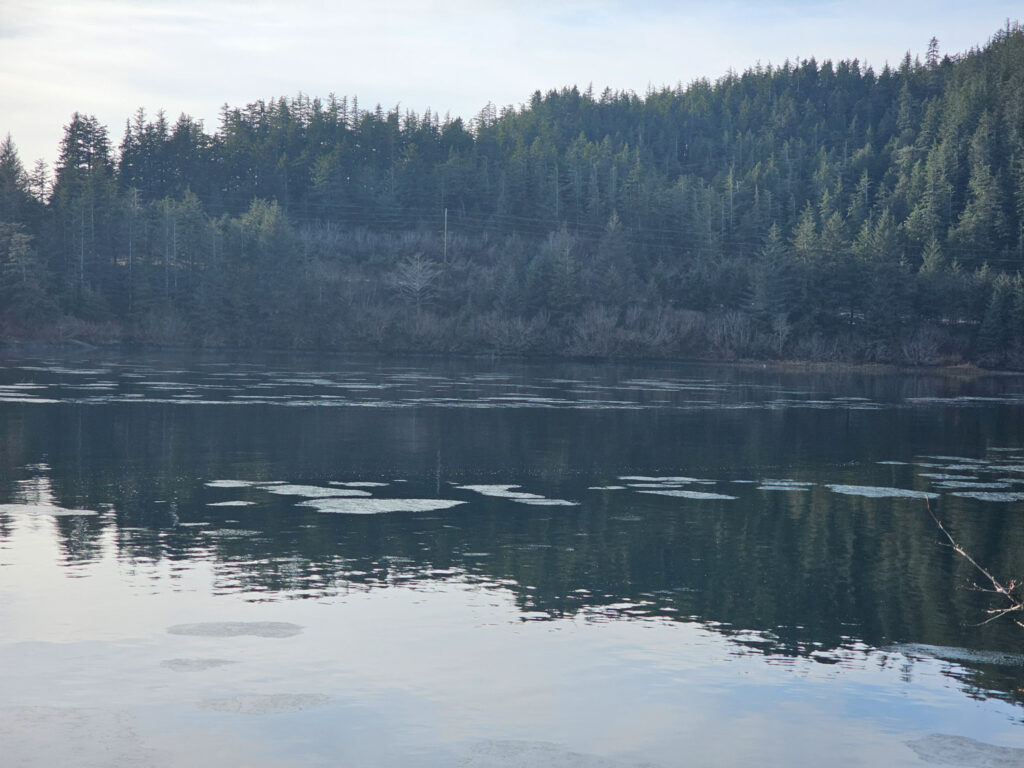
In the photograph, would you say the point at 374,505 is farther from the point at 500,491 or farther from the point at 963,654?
the point at 963,654

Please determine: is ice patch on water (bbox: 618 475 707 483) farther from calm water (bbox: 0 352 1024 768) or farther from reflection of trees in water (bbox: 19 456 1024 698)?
reflection of trees in water (bbox: 19 456 1024 698)

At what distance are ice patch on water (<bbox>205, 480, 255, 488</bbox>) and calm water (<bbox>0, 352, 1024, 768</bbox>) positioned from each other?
0.46 feet

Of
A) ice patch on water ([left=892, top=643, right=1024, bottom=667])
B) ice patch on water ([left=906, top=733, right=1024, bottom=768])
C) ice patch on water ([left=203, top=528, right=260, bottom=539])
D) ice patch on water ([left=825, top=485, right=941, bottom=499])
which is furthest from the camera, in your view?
ice patch on water ([left=825, top=485, right=941, bottom=499])

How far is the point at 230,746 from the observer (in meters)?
9.70

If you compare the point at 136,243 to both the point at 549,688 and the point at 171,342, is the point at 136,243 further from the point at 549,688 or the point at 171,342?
the point at 549,688

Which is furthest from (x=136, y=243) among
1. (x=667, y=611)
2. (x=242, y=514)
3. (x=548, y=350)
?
(x=667, y=611)

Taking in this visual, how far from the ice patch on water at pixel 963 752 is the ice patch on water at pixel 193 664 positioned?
7.24m

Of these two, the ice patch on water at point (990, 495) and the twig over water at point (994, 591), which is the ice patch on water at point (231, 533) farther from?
the ice patch on water at point (990, 495)

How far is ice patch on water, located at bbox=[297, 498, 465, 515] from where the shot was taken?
21.0 meters

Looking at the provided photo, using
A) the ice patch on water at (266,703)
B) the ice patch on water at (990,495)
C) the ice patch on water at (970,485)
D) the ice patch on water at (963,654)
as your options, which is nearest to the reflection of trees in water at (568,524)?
the ice patch on water at (963,654)

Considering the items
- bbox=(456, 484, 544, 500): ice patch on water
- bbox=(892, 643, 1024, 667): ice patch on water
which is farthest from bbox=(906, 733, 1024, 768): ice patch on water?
bbox=(456, 484, 544, 500): ice patch on water

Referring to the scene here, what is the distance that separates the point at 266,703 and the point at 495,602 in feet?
15.3

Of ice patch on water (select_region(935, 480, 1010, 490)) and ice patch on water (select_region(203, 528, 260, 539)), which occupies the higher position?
ice patch on water (select_region(203, 528, 260, 539))

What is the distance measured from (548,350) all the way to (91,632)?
95350 mm
